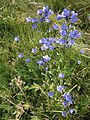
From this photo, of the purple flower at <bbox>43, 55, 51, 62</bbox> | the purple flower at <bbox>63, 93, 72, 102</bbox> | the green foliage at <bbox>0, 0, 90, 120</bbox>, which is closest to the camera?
the purple flower at <bbox>63, 93, 72, 102</bbox>

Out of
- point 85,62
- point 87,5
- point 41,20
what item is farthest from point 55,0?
point 85,62

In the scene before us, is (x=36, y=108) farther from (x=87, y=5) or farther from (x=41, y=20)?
(x=87, y=5)

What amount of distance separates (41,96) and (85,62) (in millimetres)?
534

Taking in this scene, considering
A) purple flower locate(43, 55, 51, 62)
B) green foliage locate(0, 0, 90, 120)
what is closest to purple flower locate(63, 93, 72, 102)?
green foliage locate(0, 0, 90, 120)

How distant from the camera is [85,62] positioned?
230 cm

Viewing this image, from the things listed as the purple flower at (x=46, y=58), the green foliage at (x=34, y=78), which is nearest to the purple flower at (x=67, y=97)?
the green foliage at (x=34, y=78)

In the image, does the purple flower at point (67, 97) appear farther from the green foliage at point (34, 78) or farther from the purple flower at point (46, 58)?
the purple flower at point (46, 58)

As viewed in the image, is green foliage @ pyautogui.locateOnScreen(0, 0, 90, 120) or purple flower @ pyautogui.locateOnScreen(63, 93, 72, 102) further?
green foliage @ pyautogui.locateOnScreen(0, 0, 90, 120)

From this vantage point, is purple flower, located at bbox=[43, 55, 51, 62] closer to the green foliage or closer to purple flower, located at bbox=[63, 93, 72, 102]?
the green foliage

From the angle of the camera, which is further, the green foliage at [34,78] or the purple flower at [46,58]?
the purple flower at [46,58]

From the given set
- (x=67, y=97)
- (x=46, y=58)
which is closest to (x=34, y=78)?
(x=46, y=58)

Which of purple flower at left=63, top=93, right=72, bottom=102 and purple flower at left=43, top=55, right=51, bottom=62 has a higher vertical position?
purple flower at left=43, top=55, right=51, bottom=62

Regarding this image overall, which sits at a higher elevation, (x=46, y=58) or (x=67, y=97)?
(x=46, y=58)

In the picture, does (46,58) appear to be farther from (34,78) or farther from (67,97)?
(67,97)
